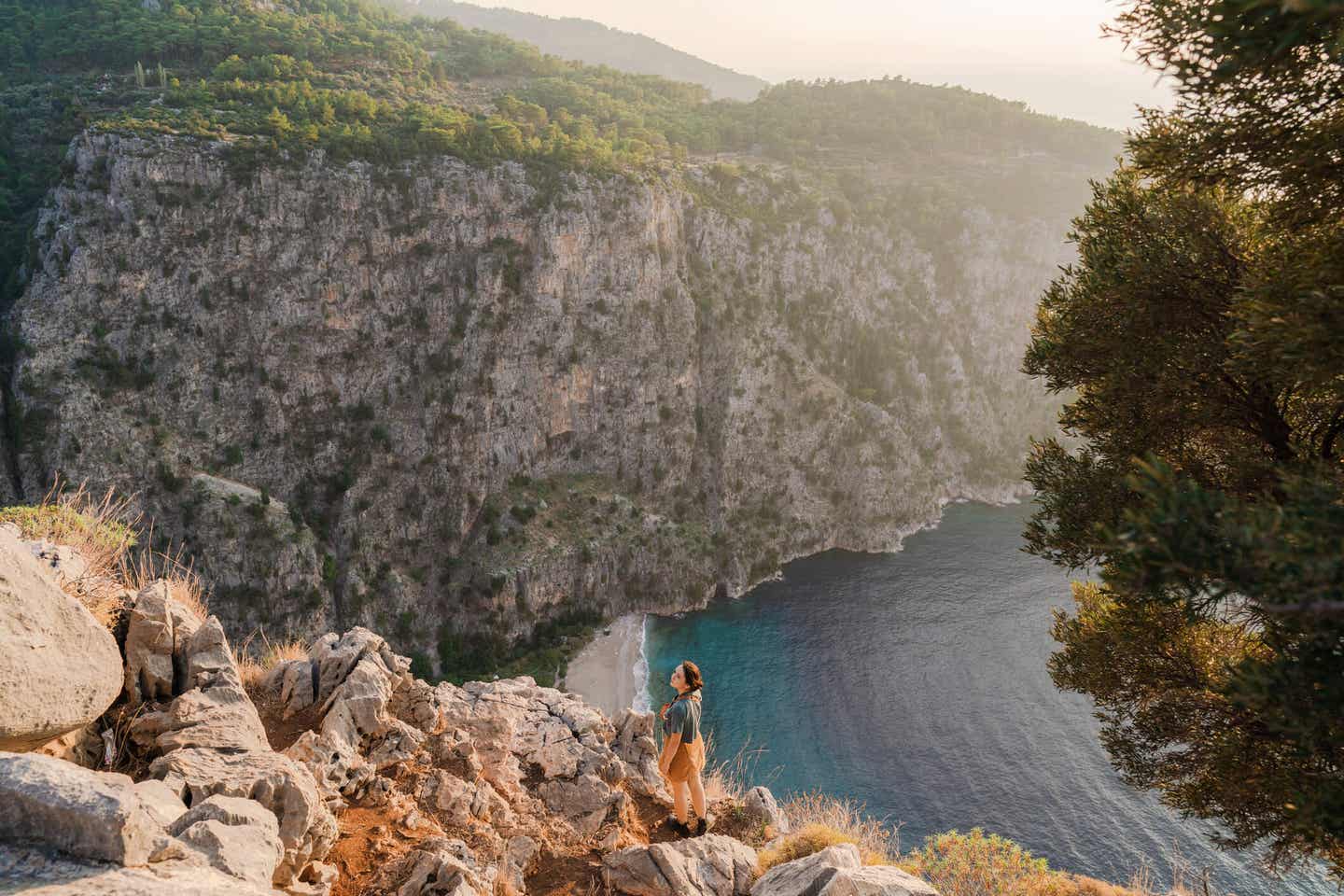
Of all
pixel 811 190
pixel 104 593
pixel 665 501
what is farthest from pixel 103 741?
pixel 811 190

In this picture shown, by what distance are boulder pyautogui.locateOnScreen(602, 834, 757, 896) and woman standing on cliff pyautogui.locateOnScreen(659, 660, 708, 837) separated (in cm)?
93

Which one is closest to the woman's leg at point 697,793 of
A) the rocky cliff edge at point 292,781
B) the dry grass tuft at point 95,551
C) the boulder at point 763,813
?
the rocky cliff edge at point 292,781

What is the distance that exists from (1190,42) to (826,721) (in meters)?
53.7

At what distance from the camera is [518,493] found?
70.0 meters

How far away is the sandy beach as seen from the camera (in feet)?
184

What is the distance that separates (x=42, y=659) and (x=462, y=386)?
64.9 meters

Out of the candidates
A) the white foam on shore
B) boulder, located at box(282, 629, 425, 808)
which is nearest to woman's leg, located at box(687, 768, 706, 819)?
boulder, located at box(282, 629, 425, 808)

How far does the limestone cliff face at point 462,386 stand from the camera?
182 ft

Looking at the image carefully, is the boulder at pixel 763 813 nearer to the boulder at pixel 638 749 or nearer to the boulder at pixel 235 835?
the boulder at pixel 638 749

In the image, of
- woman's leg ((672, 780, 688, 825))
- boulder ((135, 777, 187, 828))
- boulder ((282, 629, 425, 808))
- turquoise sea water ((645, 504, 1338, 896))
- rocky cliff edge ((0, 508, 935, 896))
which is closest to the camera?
rocky cliff edge ((0, 508, 935, 896))

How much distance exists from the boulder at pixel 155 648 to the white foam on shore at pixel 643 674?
44.8m

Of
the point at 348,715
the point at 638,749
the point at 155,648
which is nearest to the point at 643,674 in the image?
the point at 638,749

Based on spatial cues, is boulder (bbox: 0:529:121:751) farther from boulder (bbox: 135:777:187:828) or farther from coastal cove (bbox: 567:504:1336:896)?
coastal cove (bbox: 567:504:1336:896)

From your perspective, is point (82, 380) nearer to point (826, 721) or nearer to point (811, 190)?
point (826, 721)
